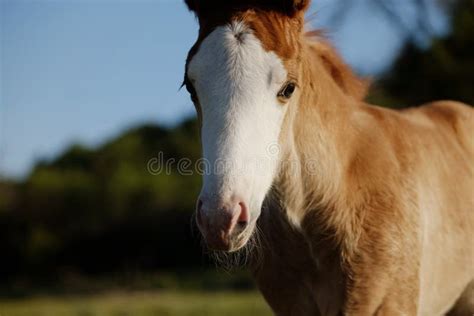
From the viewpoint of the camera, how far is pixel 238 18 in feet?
12.2

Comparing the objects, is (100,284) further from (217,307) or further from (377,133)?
(377,133)

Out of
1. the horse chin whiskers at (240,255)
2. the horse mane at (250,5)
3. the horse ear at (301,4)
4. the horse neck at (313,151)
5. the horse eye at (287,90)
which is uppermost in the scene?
the horse mane at (250,5)

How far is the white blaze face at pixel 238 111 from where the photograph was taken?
3385 millimetres

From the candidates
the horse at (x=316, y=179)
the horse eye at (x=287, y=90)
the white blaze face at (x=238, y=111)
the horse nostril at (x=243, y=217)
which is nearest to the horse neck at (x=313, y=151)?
the horse at (x=316, y=179)

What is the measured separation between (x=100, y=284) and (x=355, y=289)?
68.9 ft

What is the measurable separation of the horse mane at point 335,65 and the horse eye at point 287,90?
92cm

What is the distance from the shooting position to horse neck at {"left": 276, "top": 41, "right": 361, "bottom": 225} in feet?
13.4

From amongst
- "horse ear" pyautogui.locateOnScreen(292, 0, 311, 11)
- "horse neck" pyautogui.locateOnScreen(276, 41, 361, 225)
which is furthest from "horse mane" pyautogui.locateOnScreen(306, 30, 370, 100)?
"horse ear" pyautogui.locateOnScreen(292, 0, 311, 11)

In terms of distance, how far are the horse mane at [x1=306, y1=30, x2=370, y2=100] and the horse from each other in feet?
0.03

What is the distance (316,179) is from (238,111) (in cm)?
97

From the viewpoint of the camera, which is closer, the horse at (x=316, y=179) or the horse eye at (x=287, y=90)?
the horse at (x=316, y=179)

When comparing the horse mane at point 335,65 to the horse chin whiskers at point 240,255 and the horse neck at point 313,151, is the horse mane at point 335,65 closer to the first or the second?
the horse neck at point 313,151

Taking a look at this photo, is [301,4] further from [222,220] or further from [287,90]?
[222,220]

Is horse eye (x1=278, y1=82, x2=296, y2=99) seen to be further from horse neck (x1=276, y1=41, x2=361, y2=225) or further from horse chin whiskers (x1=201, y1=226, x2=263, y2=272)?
horse chin whiskers (x1=201, y1=226, x2=263, y2=272)
